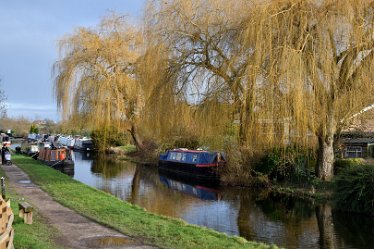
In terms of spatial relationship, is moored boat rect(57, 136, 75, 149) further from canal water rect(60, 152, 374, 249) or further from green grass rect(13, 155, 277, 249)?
green grass rect(13, 155, 277, 249)

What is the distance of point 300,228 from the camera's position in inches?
519

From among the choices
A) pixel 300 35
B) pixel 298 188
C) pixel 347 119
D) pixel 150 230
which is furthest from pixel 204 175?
pixel 150 230

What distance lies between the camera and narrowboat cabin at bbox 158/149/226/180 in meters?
24.4

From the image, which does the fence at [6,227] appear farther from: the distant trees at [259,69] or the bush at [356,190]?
the bush at [356,190]

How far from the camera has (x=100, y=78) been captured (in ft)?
108

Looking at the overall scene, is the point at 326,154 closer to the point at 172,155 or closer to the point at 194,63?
the point at 194,63

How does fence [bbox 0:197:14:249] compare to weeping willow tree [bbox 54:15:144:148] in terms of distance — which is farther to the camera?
weeping willow tree [bbox 54:15:144:148]

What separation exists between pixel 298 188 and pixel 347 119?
4013 mm

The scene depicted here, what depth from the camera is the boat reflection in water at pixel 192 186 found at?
19.6 m

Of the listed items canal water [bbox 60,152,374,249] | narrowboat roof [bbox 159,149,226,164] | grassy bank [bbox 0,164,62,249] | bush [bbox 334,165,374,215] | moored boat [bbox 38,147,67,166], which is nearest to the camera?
grassy bank [bbox 0,164,62,249]

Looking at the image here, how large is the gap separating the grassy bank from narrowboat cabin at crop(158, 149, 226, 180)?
14.2m

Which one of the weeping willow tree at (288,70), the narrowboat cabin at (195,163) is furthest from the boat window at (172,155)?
the weeping willow tree at (288,70)

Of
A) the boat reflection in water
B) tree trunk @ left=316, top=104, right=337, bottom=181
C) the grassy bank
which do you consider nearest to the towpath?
the grassy bank

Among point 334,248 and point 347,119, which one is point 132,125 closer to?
point 347,119
